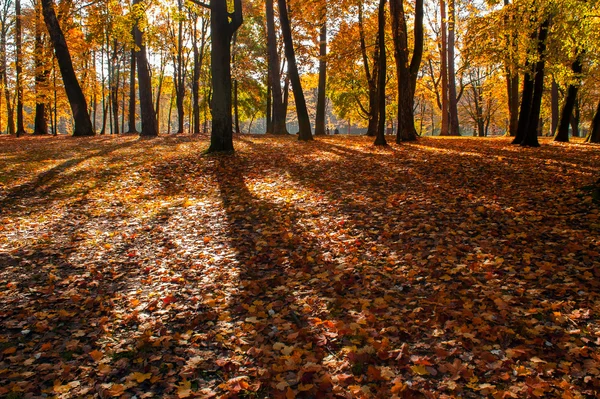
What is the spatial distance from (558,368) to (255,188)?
23.3 feet

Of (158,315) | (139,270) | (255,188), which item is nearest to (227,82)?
(255,188)

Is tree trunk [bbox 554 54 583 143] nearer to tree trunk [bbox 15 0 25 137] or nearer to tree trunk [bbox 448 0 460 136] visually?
tree trunk [bbox 448 0 460 136]

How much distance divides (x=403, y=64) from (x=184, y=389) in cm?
1538

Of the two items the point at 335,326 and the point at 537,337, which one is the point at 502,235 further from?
the point at 335,326

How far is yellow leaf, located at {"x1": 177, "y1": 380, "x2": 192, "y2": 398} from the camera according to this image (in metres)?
2.92

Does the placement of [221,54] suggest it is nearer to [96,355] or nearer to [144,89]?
[144,89]

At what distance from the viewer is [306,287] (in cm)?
469

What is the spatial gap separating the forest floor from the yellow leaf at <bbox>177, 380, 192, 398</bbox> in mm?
17

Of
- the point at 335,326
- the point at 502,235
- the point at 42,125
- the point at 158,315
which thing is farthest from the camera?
the point at 42,125

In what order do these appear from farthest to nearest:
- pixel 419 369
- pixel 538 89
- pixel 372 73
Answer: pixel 372 73 → pixel 538 89 → pixel 419 369

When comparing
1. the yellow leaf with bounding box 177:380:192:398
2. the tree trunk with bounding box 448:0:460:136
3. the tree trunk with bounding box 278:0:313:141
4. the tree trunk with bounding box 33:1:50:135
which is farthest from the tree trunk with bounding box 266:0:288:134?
the yellow leaf with bounding box 177:380:192:398

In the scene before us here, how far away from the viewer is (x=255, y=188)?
30.1 feet

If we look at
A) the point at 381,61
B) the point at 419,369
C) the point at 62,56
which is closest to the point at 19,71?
the point at 62,56

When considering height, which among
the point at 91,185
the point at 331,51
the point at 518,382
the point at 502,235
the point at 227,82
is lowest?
the point at 518,382
